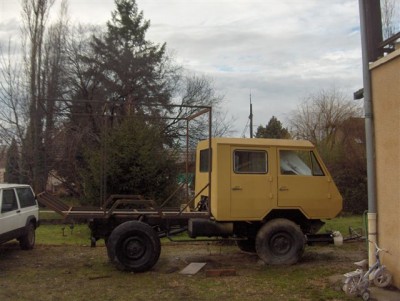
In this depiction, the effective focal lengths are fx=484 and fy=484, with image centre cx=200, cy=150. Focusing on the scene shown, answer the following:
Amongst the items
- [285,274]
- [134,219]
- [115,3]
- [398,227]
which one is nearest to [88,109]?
[115,3]

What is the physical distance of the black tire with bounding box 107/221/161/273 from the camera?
29.1 ft

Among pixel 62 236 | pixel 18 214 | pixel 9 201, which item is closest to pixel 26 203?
pixel 18 214

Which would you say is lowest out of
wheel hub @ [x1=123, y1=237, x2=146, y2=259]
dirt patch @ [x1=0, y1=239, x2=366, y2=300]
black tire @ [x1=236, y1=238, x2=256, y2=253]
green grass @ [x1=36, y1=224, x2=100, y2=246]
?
dirt patch @ [x1=0, y1=239, x2=366, y2=300]

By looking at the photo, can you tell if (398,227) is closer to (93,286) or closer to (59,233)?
(93,286)

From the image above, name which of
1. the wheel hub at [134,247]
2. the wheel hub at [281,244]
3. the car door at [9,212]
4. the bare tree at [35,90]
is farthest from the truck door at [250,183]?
the bare tree at [35,90]

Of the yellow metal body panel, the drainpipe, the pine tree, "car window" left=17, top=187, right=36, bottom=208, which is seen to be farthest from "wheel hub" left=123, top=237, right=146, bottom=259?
the pine tree

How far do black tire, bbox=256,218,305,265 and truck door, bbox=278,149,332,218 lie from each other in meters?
0.46

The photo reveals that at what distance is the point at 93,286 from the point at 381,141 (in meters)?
5.15

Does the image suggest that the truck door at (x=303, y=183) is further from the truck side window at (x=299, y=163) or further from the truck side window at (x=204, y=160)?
the truck side window at (x=204, y=160)

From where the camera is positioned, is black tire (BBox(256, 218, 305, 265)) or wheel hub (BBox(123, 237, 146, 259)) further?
black tire (BBox(256, 218, 305, 265))

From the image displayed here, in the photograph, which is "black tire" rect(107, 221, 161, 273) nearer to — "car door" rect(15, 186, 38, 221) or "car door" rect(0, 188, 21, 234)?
"car door" rect(0, 188, 21, 234)

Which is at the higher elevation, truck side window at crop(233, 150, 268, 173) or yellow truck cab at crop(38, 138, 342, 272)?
truck side window at crop(233, 150, 268, 173)

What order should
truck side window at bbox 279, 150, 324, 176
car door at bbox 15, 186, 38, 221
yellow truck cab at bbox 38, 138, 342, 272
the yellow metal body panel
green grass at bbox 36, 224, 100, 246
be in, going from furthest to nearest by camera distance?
green grass at bbox 36, 224, 100, 246 < car door at bbox 15, 186, 38, 221 < truck side window at bbox 279, 150, 324, 176 < the yellow metal body panel < yellow truck cab at bbox 38, 138, 342, 272

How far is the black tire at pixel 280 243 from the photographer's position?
952 cm
